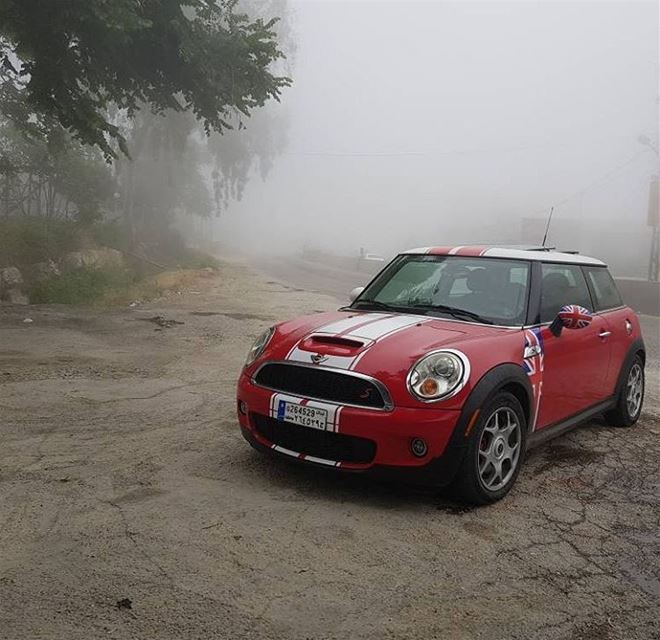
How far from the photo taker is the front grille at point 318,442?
3.75 m

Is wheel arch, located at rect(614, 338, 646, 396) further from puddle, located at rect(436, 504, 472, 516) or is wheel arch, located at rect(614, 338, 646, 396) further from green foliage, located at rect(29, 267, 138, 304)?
green foliage, located at rect(29, 267, 138, 304)

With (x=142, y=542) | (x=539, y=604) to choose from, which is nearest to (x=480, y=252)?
(x=539, y=604)

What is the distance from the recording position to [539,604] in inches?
114

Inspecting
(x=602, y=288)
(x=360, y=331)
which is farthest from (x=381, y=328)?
(x=602, y=288)

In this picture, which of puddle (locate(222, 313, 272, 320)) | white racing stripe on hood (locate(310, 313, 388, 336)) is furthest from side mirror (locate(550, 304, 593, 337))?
puddle (locate(222, 313, 272, 320))

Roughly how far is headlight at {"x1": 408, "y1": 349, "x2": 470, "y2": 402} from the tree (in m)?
8.08

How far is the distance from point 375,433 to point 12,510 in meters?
2.05

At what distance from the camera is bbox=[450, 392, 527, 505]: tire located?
376cm

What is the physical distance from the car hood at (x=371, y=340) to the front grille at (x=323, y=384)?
0.05 meters

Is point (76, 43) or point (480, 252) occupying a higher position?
point (76, 43)

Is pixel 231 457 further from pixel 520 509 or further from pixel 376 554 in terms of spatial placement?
pixel 520 509

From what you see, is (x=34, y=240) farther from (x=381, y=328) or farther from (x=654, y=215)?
(x=654, y=215)

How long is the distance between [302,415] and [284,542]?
0.77 meters

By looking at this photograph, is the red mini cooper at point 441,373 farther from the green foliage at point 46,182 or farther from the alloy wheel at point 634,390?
the green foliage at point 46,182
